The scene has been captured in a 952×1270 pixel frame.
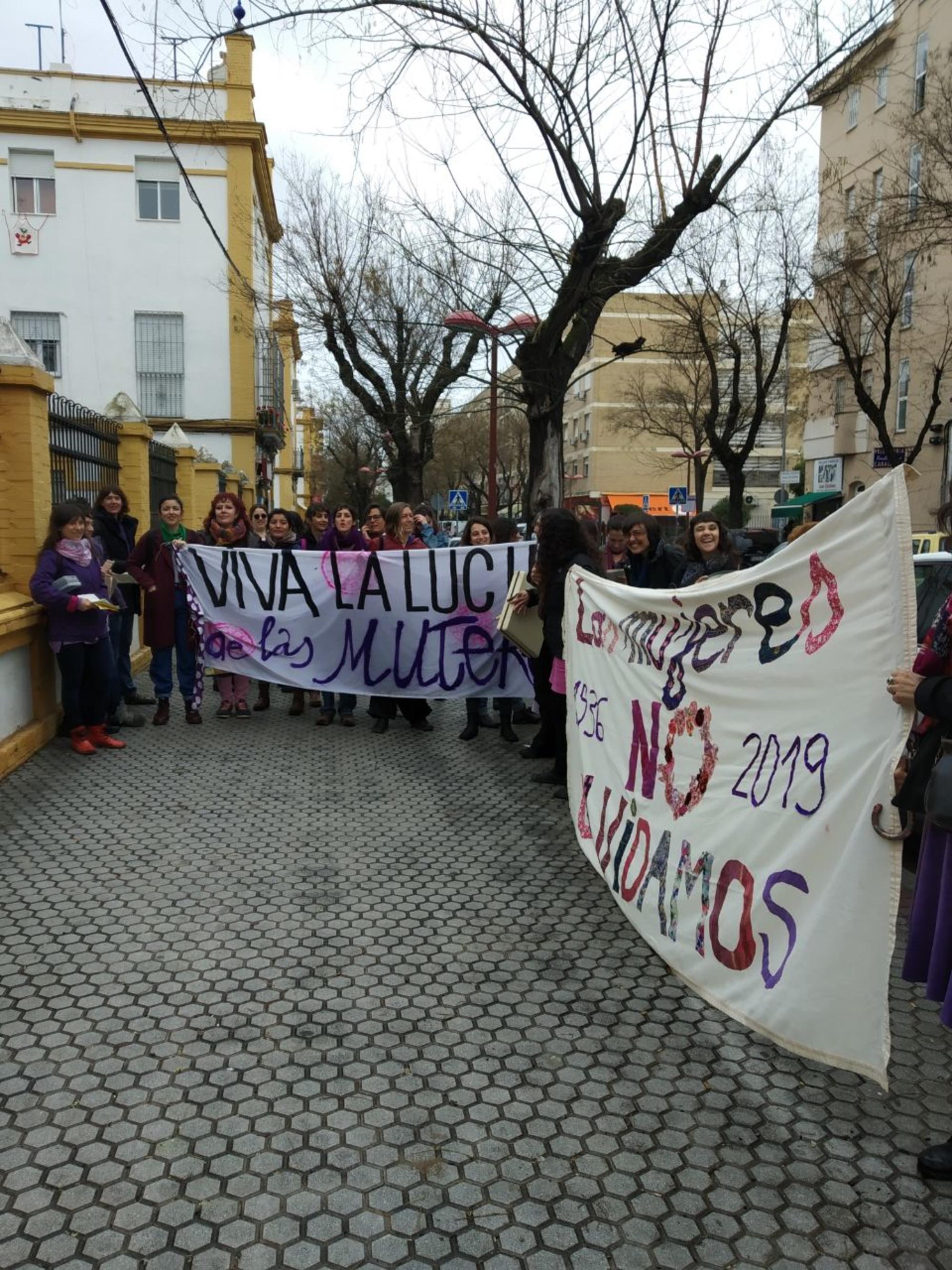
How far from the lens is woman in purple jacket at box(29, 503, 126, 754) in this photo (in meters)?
6.68

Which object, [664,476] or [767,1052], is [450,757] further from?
[664,476]

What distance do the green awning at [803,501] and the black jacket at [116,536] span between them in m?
27.7

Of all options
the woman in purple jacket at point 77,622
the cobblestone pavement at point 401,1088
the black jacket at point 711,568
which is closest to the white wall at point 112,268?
the woman in purple jacket at point 77,622

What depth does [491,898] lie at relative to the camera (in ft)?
14.7

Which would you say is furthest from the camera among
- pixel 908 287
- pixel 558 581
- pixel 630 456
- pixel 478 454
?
pixel 630 456

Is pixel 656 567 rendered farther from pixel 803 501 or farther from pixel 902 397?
pixel 803 501

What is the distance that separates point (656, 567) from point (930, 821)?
450 centimetres

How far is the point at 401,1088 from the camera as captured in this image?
296 centimetres

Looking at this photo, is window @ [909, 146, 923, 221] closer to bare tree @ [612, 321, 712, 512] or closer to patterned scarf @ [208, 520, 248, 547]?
bare tree @ [612, 321, 712, 512]

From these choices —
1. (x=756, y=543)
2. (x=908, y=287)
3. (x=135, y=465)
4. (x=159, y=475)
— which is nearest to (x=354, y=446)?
(x=908, y=287)

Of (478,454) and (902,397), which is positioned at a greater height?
(478,454)

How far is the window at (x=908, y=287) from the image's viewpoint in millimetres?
19484

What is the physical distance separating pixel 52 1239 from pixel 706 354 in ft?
77.6

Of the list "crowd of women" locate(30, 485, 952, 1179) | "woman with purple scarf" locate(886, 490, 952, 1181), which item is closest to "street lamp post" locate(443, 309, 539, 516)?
"crowd of women" locate(30, 485, 952, 1179)
